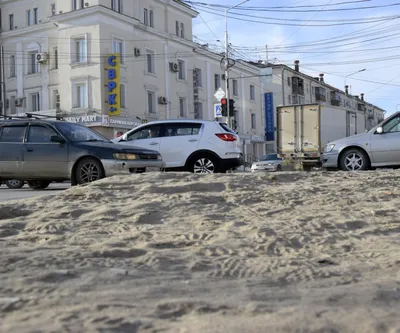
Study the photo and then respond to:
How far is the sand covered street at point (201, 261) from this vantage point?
101 inches

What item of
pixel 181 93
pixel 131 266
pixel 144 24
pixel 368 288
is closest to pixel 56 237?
pixel 131 266

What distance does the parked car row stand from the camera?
933 centimetres

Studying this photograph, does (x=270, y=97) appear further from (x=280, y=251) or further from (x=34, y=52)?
(x=280, y=251)

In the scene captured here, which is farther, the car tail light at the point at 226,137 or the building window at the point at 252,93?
the building window at the point at 252,93

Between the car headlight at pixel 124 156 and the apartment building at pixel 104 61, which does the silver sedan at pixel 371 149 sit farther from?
the apartment building at pixel 104 61

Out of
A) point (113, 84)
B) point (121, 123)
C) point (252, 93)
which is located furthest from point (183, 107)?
point (252, 93)

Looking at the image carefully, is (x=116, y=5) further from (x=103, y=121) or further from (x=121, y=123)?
(x=103, y=121)

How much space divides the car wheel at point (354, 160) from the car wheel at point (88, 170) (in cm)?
640

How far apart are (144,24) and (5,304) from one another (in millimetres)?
31589

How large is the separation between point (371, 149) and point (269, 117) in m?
36.7

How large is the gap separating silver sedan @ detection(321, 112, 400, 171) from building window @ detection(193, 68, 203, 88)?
26317mm

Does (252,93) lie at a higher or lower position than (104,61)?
higher

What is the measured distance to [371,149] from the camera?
11672 millimetres

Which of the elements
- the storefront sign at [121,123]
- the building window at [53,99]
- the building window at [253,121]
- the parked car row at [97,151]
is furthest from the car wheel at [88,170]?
the building window at [253,121]
